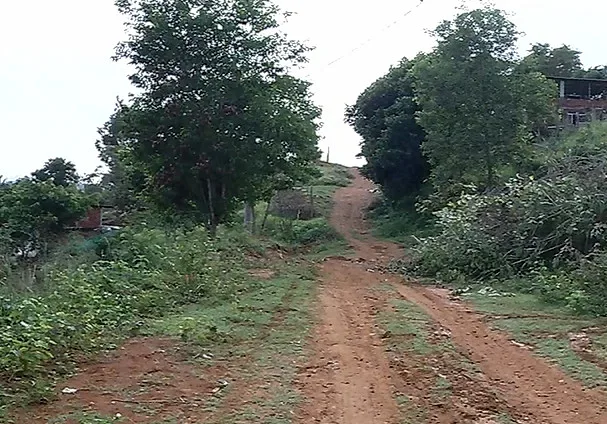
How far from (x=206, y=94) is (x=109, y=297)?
1153 centimetres

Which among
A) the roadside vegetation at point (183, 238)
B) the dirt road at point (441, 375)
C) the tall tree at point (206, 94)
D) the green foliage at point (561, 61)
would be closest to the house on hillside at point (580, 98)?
the green foliage at point (561, 61)

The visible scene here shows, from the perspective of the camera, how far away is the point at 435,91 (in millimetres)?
25453

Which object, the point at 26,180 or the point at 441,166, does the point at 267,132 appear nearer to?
the point at 441,166

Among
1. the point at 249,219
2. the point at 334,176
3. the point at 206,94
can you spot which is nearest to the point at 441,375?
the point at 206,94

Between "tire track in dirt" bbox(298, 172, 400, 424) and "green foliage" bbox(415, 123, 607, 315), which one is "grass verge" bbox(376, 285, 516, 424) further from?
"green foliage" bbox(415, 123, 607, 315)

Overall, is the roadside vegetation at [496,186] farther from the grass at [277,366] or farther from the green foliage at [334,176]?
the green foliage at [334,176]

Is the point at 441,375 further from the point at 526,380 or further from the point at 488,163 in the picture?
the point at 488,163

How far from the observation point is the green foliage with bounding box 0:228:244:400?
7367 millimetres

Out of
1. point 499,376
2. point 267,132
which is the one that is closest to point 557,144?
point 267,132

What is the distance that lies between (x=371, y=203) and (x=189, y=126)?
26618mm

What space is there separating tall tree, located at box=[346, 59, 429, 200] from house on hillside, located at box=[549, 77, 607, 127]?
7.51 metres

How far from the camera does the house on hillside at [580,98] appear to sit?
4019cm

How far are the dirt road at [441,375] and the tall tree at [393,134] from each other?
24861 mm

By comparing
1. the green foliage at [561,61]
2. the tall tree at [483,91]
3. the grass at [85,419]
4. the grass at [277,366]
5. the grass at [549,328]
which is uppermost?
the green foliage at [561,61]
